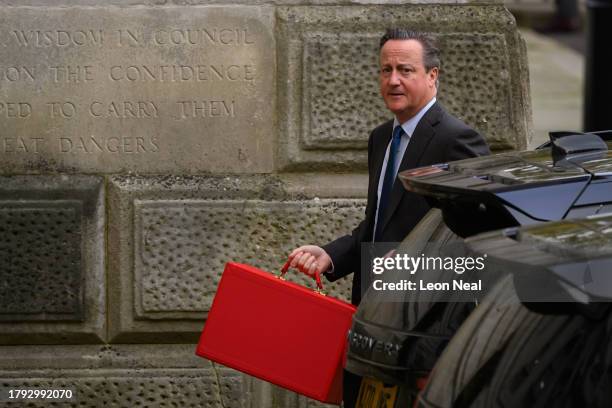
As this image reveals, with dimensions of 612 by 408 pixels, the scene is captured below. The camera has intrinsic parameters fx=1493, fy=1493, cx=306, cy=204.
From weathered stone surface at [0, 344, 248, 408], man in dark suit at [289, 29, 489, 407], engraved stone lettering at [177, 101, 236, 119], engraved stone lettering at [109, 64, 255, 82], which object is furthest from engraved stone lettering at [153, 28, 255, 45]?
man in dark suit at [289, 29, 489, 407]

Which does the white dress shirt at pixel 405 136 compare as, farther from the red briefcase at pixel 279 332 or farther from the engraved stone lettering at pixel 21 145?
the engraved stone lettering at pixel 21 145

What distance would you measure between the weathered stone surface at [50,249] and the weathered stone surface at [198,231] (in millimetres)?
93

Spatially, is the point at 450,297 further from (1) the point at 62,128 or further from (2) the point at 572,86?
(2) the point at 572,86

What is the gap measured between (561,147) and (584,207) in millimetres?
496

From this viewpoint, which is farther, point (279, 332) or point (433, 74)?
point (433, 74)

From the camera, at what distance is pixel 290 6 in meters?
6.75

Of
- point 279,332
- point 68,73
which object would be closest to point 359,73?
point 68,73

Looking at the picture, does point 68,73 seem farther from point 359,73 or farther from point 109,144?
point 359,73

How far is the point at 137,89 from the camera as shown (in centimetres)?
675

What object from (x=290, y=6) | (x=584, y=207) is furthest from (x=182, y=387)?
(x=584, y=207)

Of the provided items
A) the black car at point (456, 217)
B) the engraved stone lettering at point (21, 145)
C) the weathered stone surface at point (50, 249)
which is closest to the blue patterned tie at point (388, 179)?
the black car at point (456, 217)

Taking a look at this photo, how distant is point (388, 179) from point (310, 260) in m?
0.38

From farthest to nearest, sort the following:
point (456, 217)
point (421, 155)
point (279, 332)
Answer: point (421, 155), point (279, 332), point (456, 217)

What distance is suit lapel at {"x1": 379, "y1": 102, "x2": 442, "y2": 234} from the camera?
4971 millimetres
